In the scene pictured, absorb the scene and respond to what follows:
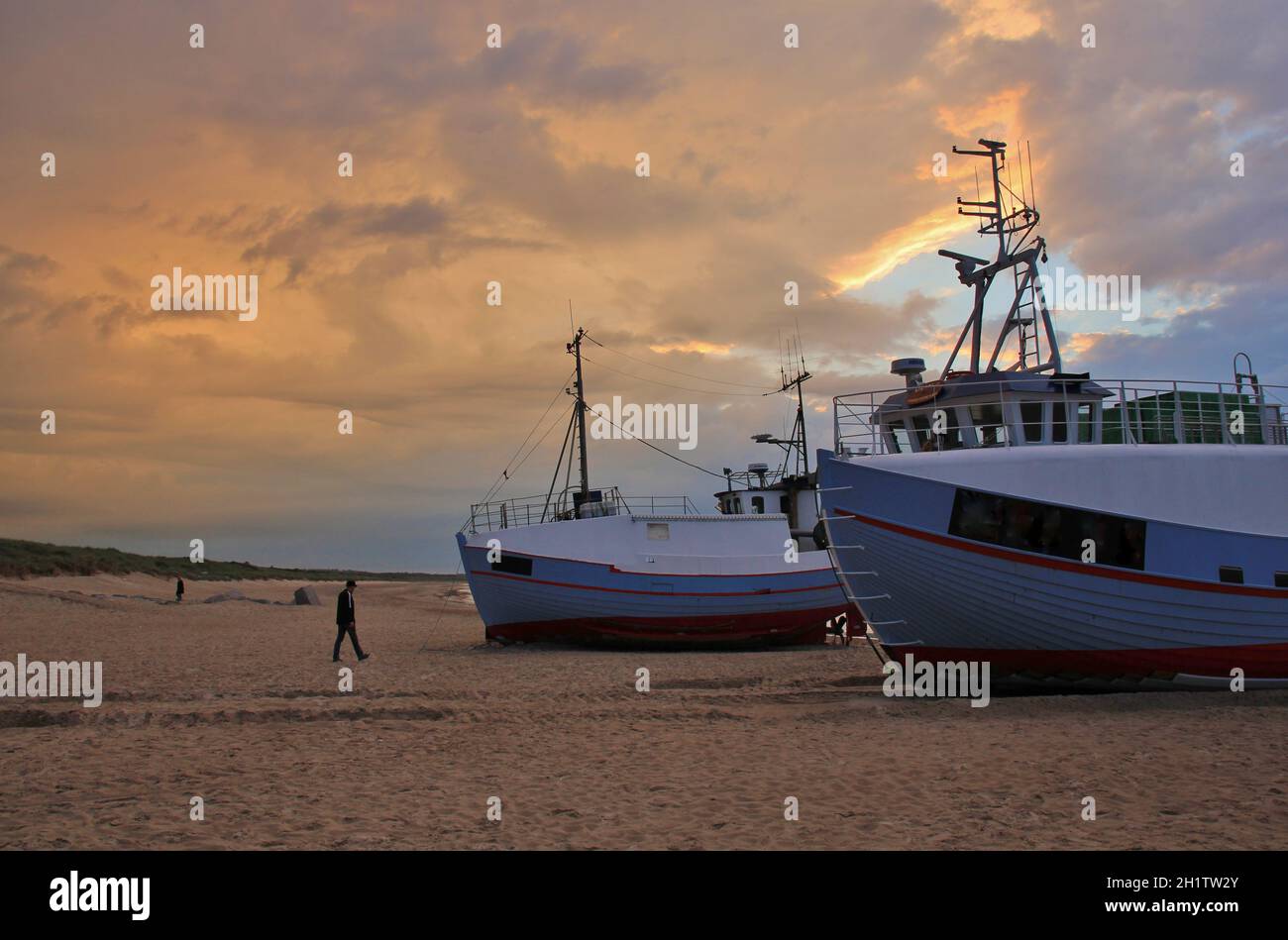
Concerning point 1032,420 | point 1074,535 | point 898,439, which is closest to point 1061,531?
point 1074,535

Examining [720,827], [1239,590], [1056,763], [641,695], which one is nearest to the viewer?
[720,827]

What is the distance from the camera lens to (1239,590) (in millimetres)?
14727

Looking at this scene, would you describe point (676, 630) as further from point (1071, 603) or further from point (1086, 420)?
point (1071, 603)

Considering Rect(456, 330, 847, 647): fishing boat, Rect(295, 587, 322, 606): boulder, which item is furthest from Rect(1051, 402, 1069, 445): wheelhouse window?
Rect(295, 587, 322, 606): boulder

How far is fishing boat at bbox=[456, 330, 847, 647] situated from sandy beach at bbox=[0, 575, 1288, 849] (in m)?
6.41

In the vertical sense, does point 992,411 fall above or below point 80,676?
above

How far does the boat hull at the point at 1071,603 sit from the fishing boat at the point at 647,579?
11442 millimetres

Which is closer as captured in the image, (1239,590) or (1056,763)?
(1056,763)

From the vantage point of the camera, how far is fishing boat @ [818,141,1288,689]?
1472cm

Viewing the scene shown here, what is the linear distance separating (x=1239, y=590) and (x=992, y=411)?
4.96m

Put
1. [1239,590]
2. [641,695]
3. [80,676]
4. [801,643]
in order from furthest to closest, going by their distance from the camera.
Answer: [801,643], [80,676], [641,695], [1239,590]

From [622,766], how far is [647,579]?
15.6 m
